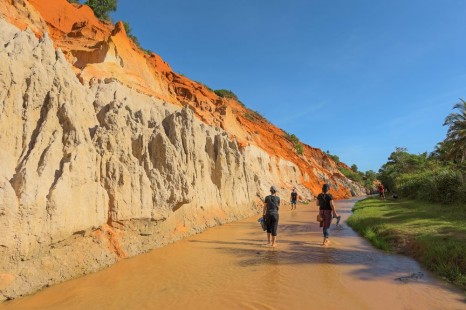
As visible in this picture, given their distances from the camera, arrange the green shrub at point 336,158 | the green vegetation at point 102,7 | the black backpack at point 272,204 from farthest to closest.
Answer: the green shrub at point 336,158 < the green vegetation at point 102,7 < the black backpack at point 272,204

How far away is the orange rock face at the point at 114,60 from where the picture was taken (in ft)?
61.2

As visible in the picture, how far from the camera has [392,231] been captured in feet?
30.2

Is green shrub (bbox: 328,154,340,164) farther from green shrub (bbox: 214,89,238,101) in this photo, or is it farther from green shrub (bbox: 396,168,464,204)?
green shrub (bbox: 396,168,464,204)

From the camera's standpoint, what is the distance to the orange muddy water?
15.5ft

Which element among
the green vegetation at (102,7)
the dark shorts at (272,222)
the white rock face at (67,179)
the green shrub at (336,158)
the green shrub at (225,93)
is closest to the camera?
the white rock face at (67,179)

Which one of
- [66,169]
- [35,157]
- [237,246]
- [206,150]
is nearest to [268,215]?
[237,246]

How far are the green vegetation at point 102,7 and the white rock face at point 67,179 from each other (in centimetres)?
3411

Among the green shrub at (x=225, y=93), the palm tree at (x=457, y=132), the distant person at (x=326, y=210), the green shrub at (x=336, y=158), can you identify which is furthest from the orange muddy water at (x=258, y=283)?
the green shrub at (x=336, y=158)

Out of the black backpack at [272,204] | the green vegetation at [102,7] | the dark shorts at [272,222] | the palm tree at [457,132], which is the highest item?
the green vegetation at [102,7]

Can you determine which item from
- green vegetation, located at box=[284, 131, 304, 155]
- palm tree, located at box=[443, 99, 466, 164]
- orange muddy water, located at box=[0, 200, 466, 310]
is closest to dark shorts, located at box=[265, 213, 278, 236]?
orange muddy water, located at box=[0, 200, 466, 310]

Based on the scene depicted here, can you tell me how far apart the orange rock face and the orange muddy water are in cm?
923

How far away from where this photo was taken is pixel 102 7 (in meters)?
39.5

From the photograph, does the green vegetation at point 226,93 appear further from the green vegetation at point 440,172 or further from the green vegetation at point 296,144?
the green vegetation at point 440,172

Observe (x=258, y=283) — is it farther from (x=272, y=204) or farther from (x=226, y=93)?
(x=226, y=93)
